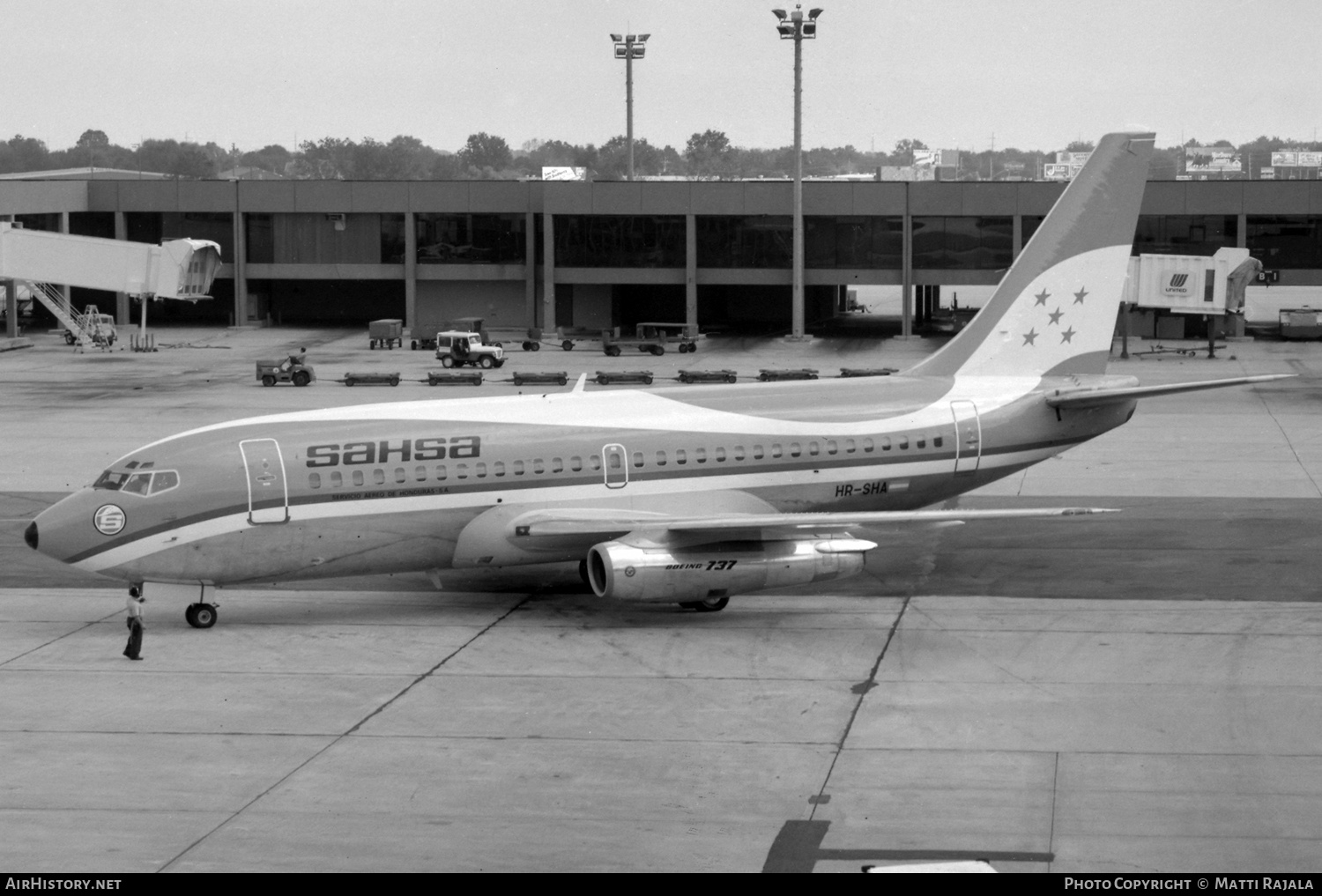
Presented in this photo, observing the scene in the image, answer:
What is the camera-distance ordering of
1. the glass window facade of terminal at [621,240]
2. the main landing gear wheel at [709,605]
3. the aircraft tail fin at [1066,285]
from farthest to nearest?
the glass window facade of terminal at [621,240] → the aircraft tail fin at [1066,285] → the main landing gear wheel at [709,605]

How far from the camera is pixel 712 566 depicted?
1211 inches

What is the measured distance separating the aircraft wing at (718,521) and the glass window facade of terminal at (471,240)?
7390 cm

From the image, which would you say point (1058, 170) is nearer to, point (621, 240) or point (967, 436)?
point (621, 240)

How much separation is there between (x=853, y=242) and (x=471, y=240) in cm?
2425

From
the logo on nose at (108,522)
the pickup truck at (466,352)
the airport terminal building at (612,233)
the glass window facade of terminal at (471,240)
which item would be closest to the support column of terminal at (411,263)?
the airport terminal building at (612,233)

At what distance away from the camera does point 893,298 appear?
495 ft

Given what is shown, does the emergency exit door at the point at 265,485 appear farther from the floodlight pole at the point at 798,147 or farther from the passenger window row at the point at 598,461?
the floodlight pole at the point at 798,147

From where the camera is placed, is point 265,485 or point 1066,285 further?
point 1066,285

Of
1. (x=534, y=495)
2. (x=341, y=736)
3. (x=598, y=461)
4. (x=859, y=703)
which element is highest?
(x=598, y=461)

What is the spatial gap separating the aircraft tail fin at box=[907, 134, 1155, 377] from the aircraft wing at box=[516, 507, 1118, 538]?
6.70 m

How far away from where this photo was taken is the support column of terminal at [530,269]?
340ft

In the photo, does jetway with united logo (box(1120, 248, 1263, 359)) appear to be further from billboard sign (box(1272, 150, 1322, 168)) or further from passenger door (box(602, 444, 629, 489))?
passenger door (box(602, 444, 629, 489))

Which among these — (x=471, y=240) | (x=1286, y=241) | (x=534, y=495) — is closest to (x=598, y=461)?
(x=534, y=495)
